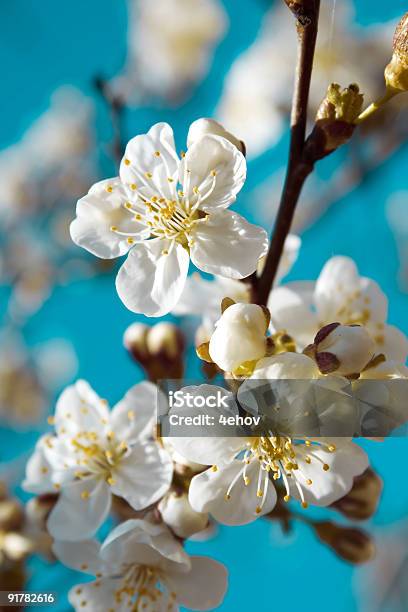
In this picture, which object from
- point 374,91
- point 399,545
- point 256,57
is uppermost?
point 256,57

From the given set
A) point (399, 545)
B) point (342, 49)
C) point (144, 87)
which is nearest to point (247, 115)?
point (144, 87)

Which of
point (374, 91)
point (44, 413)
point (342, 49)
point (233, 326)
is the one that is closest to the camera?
point (233, 326)

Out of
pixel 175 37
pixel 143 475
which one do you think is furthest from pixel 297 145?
pixel 175 37

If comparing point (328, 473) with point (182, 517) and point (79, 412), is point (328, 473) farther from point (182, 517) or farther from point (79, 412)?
point (79, 412)

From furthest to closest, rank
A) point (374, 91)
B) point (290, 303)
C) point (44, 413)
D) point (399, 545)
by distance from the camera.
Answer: point (44, 413), point (399, 545), point (374, 91), point (290, 303)

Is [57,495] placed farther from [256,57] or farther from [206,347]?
[256,57]

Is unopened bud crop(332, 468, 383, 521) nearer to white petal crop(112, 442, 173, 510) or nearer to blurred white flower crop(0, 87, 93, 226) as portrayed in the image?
white petal crop(112, 442, 173, 510)
